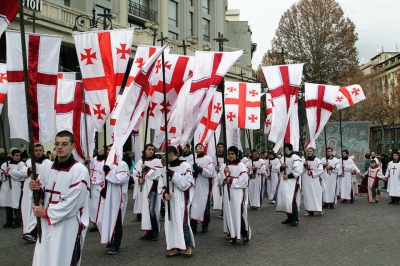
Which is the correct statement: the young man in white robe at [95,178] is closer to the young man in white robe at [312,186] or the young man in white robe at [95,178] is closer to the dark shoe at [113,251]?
the dark shoe at [113,251]

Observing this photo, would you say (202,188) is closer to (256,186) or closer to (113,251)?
(113,251)

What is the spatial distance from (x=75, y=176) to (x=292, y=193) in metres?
7.58

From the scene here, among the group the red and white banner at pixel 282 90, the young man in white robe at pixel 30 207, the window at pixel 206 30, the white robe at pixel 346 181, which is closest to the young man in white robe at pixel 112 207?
the young man in white robe at pixel 30 207

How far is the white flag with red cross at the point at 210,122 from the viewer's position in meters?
11.0

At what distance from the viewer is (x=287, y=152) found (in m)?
12.4

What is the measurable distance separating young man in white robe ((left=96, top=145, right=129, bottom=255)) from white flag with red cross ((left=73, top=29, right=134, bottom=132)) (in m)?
0.92

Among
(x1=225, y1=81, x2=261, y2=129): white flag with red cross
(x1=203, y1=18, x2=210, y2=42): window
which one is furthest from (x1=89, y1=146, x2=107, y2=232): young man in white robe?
(x1=203, y1=18, x2=210, y2=42): window

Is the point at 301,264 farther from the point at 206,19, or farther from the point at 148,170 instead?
the point at 206,19

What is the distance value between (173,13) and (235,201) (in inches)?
1192

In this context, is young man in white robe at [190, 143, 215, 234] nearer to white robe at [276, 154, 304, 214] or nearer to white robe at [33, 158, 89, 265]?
white robe at [276, 154, 304, 214]

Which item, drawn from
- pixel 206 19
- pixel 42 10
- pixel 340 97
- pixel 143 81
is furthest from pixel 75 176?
pixel 206 19

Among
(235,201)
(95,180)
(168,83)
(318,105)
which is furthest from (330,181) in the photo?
(95,180)

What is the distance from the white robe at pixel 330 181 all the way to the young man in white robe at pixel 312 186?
1.44 metres

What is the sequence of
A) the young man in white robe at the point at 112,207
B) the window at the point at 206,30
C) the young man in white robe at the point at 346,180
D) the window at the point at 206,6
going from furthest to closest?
the window at the point at 206,30, the window at the point at 206,6, the young man in white robe at the point at 346,180, the young man in white robe at the point at 112,207
